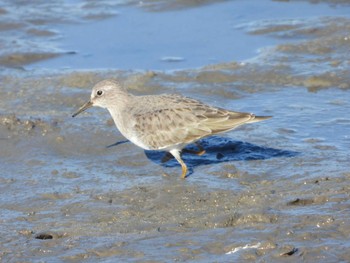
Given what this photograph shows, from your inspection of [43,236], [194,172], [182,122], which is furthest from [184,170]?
[43,236]

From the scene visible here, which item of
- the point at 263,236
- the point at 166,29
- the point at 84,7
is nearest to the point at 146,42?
the point at 166,29

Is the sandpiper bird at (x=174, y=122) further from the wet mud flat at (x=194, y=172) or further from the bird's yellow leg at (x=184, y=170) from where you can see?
the wet mud flat at (x=194, y=172)

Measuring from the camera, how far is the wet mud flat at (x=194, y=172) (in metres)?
6.76

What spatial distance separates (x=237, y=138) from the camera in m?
9.27

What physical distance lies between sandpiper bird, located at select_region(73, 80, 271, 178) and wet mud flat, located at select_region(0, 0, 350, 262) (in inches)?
11.8

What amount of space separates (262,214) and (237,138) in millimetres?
2210

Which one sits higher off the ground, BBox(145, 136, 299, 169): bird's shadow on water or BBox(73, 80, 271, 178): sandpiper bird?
BBox(73, 80, 271, 178): sandpiper bird

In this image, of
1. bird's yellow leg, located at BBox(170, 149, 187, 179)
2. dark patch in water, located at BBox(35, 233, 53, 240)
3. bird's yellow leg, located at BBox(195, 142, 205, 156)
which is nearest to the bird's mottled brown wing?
bird's yellow leg, located at BBox(170, 149, 187, 179)

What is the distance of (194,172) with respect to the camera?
8.61 meters

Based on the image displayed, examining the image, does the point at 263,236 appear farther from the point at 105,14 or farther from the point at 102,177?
the point at 105,14

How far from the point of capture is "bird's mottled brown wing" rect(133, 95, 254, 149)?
8570mm

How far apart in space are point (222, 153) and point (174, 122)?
699 mm

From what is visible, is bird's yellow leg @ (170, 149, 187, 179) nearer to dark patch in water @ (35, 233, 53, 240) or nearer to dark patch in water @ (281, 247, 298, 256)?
dark patch in water @ (35, 233, 53, 240)

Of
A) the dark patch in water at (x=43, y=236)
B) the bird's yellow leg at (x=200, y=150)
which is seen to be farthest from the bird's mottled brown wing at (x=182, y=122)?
the dark patch in water at (x=43, y=236)
